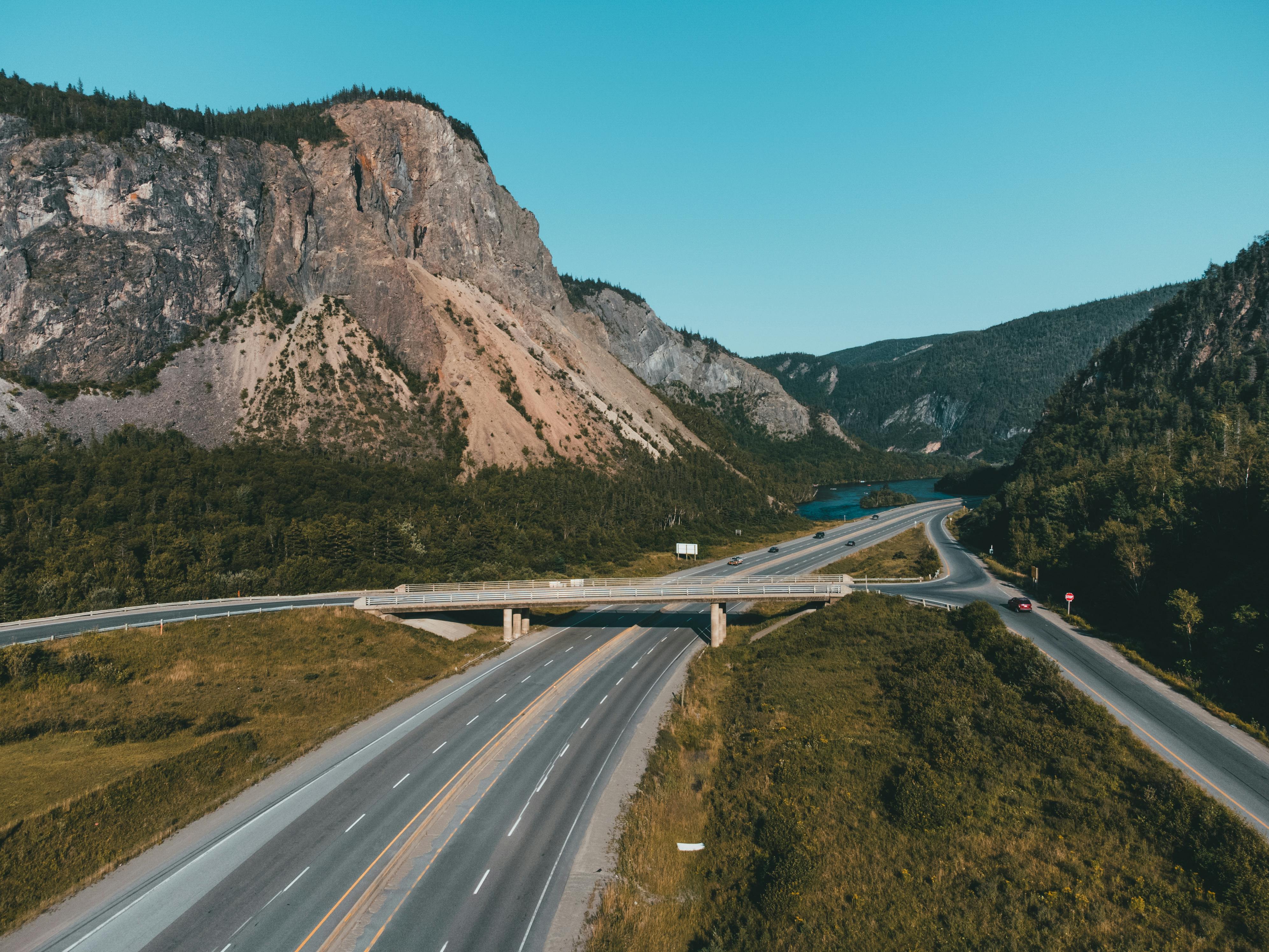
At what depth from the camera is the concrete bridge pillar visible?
63344mm

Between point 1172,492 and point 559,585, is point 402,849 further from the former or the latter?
point 1172,492

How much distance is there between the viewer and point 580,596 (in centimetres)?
6512

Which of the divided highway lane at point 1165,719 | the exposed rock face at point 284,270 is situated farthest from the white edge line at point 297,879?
the exposed rock face at point 284,270

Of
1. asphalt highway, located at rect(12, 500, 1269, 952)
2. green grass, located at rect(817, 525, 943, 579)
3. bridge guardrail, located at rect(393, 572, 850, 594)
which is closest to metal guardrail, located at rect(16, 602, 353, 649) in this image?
bridge guardrail, located at rect(393, 572, 850, 594)

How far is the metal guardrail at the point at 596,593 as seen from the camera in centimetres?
6438

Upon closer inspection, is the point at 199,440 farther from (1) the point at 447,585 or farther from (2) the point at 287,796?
(2) the point at 287,796

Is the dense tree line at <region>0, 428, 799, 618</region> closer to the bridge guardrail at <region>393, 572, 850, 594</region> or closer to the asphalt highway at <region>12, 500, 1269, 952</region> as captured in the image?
the bridge guardrail at <region>393, 572, 850, 594</region>

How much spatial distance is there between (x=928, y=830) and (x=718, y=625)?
106ft

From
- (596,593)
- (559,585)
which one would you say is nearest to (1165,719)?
(596,593)

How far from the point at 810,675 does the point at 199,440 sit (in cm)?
11531

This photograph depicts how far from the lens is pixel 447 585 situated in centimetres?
7312

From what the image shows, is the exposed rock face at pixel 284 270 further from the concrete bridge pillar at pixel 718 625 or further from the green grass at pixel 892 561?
the concrete bridge pillar at pixel 718 625

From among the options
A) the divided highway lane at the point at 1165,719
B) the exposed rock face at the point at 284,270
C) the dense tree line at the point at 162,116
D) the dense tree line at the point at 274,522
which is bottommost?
the divided highway lane at the point at 1165,719

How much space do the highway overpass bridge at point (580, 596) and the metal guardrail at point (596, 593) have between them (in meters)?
0.07
